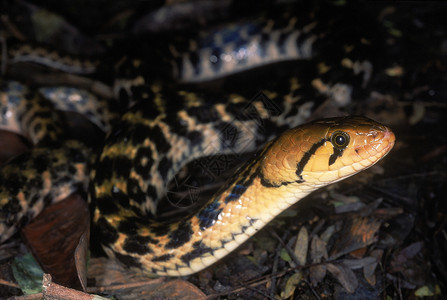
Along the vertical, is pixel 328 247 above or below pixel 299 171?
below

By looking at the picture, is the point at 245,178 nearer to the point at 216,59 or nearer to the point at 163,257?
the point at 163,257

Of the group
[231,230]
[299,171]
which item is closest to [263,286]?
[231,230]

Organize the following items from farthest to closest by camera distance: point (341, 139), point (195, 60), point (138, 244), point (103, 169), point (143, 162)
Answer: point (195, 60), point (143, 162), point (103, 169), point (138, 244), point (341, 139)

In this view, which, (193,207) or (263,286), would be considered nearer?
(263,286)

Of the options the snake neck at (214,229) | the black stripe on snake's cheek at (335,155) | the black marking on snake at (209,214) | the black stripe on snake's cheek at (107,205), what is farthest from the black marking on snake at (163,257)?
the black stripe on snake's cheek at (335,155)

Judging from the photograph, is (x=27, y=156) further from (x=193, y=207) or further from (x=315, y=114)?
(x=315, y=114)

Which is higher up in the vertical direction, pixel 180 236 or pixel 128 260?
pixel 180 236

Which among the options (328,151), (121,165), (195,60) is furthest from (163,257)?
(195,60)
